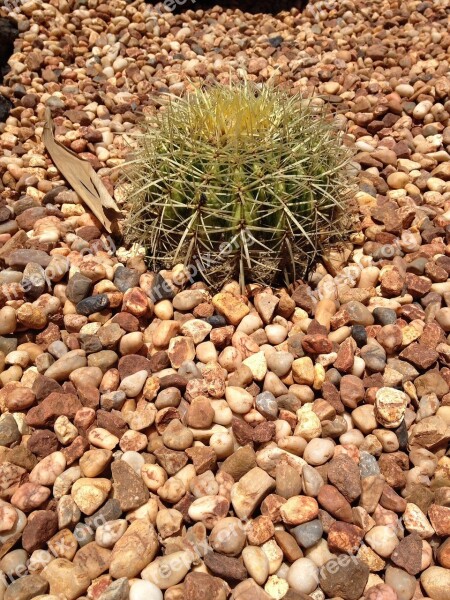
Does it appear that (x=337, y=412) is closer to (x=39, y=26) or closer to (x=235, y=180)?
(x=235, y=180)

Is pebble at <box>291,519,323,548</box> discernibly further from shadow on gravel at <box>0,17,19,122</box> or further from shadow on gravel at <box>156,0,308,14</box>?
shadow on gravel at <box>156,0,308,14</box>

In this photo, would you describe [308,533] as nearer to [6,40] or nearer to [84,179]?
[84,179]

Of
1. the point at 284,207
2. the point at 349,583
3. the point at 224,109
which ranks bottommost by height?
the point at 349,583

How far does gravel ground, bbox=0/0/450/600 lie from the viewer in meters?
1.92

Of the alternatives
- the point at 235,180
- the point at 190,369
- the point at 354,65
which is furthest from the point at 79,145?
the point at 354,65

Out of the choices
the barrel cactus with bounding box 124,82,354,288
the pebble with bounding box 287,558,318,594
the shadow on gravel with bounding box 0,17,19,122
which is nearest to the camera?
the pebble with bounding box 287,558,318,594

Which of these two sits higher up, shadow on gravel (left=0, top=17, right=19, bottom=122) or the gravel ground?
shadow on gravel (left=0, top=17, right=19, bottom=122)

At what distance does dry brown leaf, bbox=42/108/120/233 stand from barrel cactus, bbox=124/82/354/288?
0.80ft

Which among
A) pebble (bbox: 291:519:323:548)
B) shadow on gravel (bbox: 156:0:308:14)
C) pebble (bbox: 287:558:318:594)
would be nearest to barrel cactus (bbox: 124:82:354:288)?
pebble (bbox: 291:519:323:548)

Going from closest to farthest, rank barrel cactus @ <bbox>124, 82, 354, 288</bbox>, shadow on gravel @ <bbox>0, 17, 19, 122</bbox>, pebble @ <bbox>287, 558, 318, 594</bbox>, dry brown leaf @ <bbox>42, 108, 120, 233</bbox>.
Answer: pebble @ <bbox>287, 558, 318, 594</bbox> < barrel cactus @ <bbox>124, 82, 354, 288</bbox> < dry brown leaf @ <bbox>42, 108, 120, 233</bbox> < shadow on gravel @ <bbox>0, 17, 19, 122</bbox>

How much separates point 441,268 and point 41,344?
6.91 feet

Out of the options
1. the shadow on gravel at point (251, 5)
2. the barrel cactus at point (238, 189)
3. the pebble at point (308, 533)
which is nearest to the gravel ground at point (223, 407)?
the pebble at point (308, 533)

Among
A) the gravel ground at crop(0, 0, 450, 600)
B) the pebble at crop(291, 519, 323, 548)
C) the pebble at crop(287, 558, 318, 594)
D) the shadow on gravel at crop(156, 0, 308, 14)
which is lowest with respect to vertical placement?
the pebble at crop(287, 558, 318, 594)

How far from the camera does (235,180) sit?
8.25 feet
